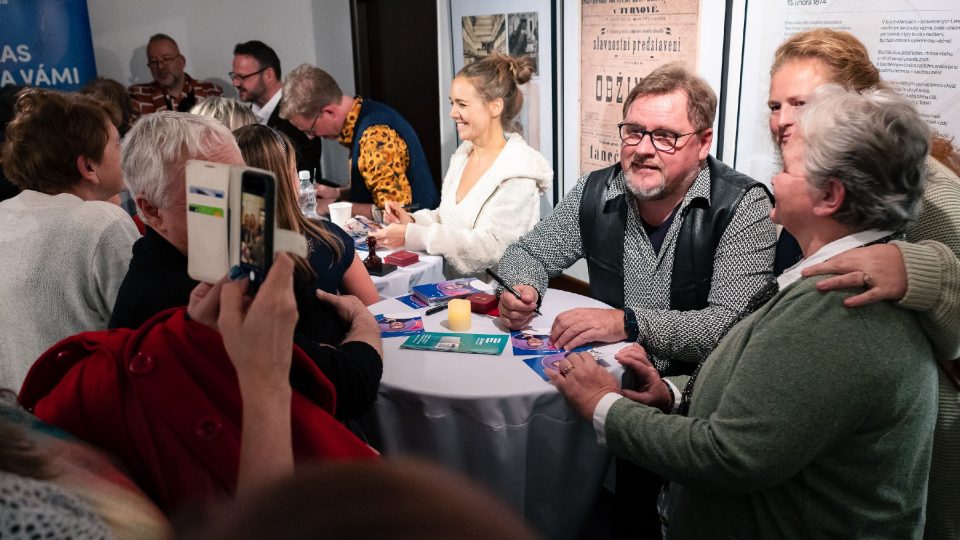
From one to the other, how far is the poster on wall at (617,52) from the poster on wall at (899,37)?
38cm

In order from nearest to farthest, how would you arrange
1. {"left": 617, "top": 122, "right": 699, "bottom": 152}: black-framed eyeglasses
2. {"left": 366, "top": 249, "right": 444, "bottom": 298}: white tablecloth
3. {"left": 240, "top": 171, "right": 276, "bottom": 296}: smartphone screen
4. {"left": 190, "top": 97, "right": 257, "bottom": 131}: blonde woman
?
1. {"left": 240, "top": 171, "right": 276, "bottom": 296}: smartphone screen
2. {"left": 617, "top": 122, "right": 699, "bottom": 152}: black-framed eyeglasses
3. {"left": 366, "top": 249, "right": 444, "bottom": 298}: white tablecloth
4. {"left": 190, "top": 97, "right": 257, "bottom": 131}: blonde woman

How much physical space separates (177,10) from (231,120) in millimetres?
3806

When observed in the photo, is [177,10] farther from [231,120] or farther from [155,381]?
[155,381]

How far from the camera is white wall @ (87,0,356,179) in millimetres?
5844

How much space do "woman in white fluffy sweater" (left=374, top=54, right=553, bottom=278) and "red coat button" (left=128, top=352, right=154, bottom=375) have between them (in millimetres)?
2200

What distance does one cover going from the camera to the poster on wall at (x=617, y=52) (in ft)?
10.4

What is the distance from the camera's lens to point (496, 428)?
5.91ft

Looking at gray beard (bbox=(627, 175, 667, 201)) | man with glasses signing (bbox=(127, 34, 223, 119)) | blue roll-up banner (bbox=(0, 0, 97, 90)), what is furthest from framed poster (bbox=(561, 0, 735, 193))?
blue roll-up banner (bbox=(0, 0, 97, 90))

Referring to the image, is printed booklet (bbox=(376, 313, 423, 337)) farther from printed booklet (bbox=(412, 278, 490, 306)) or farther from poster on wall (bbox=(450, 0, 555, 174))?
poster on wall (bbox=(450, 0, 555, 174))

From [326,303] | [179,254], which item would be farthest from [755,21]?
[179,254]

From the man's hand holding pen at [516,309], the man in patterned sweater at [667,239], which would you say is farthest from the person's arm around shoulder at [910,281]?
the man's hand holding pen at [516,309]

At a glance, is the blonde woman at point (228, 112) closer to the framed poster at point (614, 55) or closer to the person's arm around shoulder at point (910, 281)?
Answer: the framed poster at point (614, 55)

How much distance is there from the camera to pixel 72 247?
1.93 meters

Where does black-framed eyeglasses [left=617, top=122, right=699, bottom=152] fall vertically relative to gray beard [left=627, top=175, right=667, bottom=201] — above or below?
above
